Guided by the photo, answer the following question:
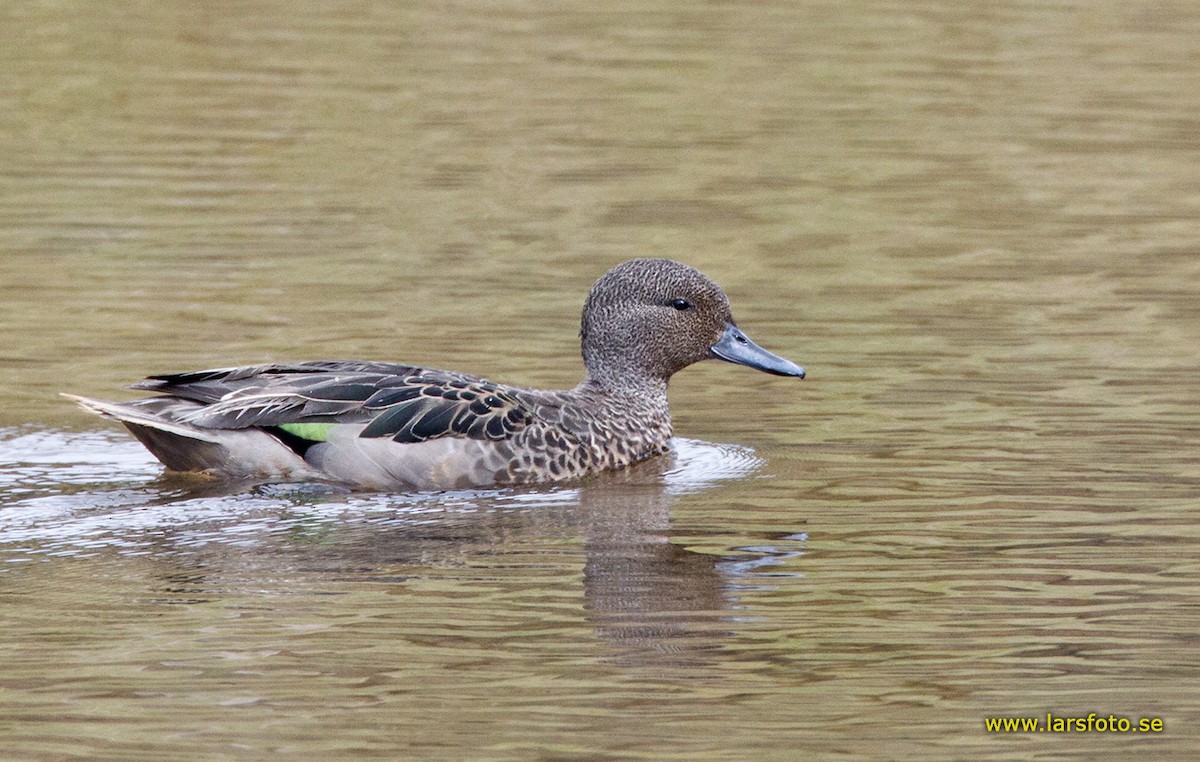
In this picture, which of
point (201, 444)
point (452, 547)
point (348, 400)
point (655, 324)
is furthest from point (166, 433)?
point (655, 324)

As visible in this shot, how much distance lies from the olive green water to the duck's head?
42 cm

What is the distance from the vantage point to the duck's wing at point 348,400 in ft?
28.8

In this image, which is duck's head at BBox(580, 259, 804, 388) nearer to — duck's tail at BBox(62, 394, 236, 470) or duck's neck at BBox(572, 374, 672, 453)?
duck's neck at BBox(572, 374, 672, 453)

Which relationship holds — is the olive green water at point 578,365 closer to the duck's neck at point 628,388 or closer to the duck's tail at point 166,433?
the duck's tail at point 166,433

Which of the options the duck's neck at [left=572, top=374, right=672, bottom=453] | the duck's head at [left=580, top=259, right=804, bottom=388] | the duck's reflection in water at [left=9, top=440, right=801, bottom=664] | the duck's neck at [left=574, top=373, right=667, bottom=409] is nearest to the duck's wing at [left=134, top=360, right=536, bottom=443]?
the duck's reflection in water at [left=9, top=440, right=801, bottom=664]

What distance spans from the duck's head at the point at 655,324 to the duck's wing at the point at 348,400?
40.2 inches

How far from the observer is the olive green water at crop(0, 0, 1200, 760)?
635 centimetres

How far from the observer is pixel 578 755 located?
5820 millimetres

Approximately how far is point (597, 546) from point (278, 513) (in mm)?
1327

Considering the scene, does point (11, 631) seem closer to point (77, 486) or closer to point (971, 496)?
point (77, 486)

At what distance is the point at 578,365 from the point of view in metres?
11.2

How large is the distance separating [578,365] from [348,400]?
255 centimetres

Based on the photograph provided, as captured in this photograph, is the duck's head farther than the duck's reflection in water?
Yes

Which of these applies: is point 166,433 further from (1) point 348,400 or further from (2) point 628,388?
(2) point 628,388
